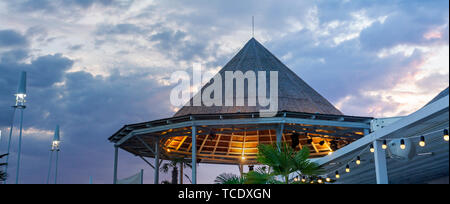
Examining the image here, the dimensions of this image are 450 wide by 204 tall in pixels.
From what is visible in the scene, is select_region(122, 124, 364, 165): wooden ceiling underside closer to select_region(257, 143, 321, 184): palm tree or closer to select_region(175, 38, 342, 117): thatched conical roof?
select_region(175, 38, 342, 117): thatched conical roof

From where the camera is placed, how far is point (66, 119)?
133 feet

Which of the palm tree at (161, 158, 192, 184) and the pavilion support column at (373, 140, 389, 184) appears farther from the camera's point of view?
the palm tree at (161, 158, 192, 184)

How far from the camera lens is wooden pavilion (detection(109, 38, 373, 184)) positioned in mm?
22344

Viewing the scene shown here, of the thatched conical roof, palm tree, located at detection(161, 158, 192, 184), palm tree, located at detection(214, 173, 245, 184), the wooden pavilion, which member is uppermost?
the thatched conical roof

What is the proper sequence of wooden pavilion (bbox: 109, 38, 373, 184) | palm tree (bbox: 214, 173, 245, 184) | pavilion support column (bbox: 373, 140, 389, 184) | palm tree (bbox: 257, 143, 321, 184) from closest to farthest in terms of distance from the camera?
palm tree (bbox: 257, 143, 321, 184), pavilion support column (bbox: 373, 140, 389, 184), palm tree (bbox: 214, 173, 245, 184), wooden pavilion (bbox: 109, 38, 373, 184)

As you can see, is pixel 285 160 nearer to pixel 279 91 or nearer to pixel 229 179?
pixel 229 179

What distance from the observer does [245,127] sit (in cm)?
2484

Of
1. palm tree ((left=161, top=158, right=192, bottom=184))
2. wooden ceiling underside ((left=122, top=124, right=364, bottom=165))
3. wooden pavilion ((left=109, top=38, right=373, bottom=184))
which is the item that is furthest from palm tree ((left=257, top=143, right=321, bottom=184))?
palm tree ((left=161, top=158, right=192, bottom=184))

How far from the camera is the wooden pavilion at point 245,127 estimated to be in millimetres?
22344

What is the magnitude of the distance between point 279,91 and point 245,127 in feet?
12.6

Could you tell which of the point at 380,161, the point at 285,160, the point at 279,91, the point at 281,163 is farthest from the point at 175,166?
the point at 380,161

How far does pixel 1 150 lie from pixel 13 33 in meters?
7.66

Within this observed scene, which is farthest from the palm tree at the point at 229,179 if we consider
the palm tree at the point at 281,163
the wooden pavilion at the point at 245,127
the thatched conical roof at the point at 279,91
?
the thatched conical roof at the point at 279,91
